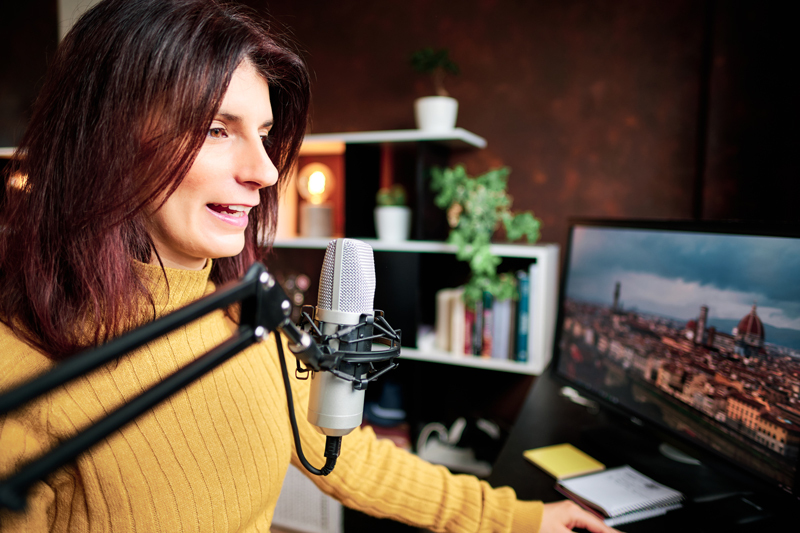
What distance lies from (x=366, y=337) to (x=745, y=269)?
2.60 feet

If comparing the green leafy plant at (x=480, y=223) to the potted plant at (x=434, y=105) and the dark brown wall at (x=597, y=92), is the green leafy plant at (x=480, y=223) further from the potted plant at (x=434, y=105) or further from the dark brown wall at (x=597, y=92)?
the dark brown wall at (x=597, y=92)

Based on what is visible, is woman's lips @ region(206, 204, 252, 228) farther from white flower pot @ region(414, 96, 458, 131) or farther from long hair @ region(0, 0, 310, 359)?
white flower pot @ region(414, 96, 458, 131)

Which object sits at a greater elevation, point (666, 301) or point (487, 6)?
point (487, 6)

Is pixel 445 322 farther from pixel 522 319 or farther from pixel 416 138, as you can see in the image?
pixel 416 138

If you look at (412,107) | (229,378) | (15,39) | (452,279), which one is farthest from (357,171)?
(15,39)

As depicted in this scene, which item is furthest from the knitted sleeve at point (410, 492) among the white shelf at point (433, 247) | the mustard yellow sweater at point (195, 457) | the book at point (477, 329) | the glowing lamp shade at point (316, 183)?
the glowing lamp shade at point (316, 183)

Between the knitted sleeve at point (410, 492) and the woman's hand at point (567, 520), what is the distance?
18 mm

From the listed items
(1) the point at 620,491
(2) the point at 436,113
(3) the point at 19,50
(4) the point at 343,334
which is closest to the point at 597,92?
(2) the point at 436,113

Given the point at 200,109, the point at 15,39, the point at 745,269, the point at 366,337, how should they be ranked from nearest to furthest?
1. the point at 366,337
2. the point at 200,109
3. the point at 745,269
4. the point at 15,39

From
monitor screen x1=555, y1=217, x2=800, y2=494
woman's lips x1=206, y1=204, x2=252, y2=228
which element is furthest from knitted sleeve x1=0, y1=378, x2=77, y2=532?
monitor screen x1=555, y1=217, x2=800, y2=494

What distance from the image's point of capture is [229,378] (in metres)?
0.77

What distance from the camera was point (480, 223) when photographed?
1763 mm

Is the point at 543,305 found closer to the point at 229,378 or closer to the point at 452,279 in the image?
the point at 452,279

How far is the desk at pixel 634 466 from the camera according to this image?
0.90 meters
